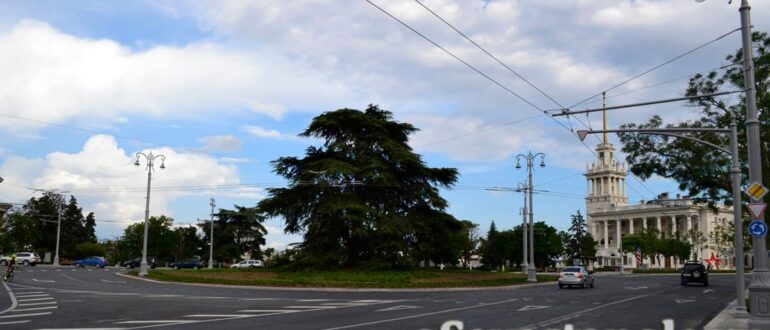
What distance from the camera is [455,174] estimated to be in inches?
2056

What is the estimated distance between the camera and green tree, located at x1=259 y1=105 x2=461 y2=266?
46.5 m

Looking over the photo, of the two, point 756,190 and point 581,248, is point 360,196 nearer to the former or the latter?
point 756,190

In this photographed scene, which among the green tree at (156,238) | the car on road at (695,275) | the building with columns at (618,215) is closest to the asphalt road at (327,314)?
the car on road at (695,275)

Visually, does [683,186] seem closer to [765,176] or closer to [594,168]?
[765,176]

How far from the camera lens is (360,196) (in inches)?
1932

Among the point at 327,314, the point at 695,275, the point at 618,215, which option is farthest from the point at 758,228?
the point at 618,215

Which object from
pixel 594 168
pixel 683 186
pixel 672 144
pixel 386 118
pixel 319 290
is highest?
pixel 594 168

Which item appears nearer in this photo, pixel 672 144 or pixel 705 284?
pixel 672 144

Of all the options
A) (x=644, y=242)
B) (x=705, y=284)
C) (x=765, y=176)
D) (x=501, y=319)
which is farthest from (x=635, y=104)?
(x=644, y=242)

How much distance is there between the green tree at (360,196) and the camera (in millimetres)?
46500

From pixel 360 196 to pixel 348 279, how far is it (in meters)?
10.2

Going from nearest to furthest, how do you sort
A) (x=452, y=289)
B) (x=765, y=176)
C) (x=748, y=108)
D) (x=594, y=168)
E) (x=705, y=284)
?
(x=748, y=108), (x=765, y=176), (x=452, y=289), (x=705, y=284), (x=594, y=168)

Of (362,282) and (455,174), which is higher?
(455,174)

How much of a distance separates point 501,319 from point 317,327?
5.80 m
